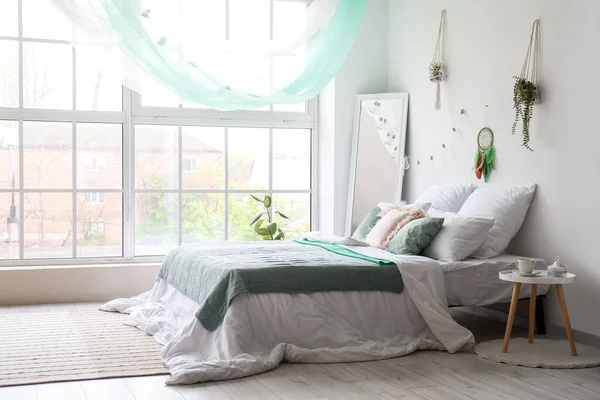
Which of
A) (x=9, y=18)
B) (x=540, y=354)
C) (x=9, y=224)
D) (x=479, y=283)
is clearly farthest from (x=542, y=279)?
(x=9, y=18)

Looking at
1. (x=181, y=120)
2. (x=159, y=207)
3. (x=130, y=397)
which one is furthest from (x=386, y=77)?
(x=130, y=397)

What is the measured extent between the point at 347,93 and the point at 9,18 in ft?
9.10

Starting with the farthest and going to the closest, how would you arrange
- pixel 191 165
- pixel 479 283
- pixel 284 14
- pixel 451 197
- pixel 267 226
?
pixel 284 14
pixel 191 165
pixel 267 226
pixel 451 197
pixel 479 283

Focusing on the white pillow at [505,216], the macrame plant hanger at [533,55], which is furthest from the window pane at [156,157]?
the macrame plant hanger at [533,55]

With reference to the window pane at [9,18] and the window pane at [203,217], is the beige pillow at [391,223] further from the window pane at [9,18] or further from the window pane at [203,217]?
the window pane at [9,18]

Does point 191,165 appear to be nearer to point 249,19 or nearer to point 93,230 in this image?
point 93,230

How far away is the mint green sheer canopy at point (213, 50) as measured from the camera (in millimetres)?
4984

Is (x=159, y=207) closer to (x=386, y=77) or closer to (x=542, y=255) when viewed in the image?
(x=386, y=77)

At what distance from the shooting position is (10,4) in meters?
5.86

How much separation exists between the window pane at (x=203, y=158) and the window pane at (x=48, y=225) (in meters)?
0.98

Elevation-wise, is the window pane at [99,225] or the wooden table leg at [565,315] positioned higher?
the window pane at [99,225]

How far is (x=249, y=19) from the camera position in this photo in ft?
21.2

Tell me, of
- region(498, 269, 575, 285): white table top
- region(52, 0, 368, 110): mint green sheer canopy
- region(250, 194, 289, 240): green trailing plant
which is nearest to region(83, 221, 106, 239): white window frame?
region(250, 194, 289, 240): green trailing plant

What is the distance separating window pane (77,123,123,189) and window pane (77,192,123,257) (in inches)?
4.1
